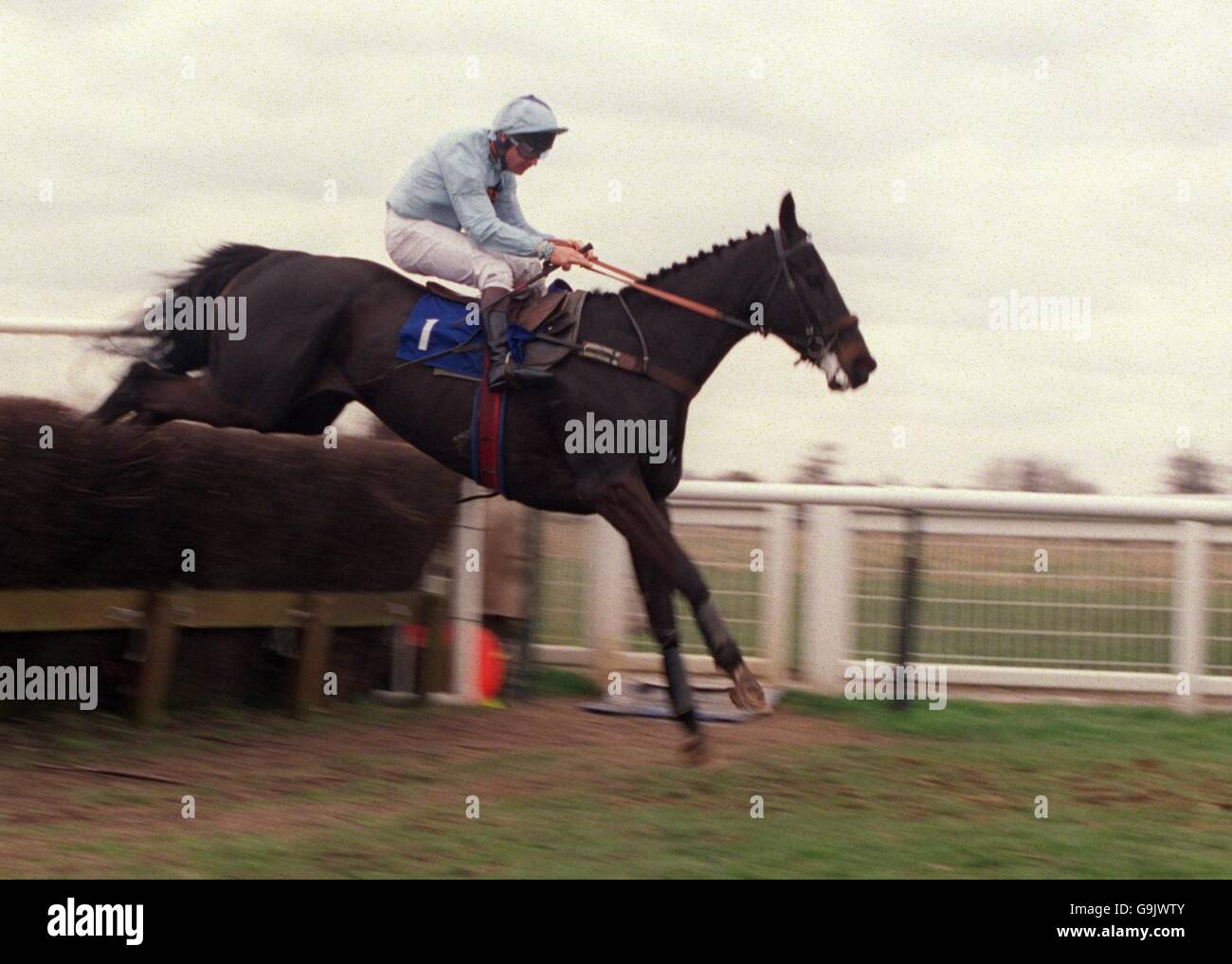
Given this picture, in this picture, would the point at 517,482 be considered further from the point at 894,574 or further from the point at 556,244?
the point at 894,574

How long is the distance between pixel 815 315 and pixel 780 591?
269 centimetres

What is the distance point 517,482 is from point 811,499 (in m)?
2.66

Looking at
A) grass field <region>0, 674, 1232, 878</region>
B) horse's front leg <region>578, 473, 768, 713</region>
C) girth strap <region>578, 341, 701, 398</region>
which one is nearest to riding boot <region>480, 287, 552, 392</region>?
girth strap <region>578, 341, 701, 398</region>

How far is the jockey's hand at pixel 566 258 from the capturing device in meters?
7.28

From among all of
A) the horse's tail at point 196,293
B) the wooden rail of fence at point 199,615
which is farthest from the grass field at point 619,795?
the horse's tail at point 196,293

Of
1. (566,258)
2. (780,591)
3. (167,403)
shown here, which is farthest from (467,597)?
(566,258)

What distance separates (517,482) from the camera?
7.39 metres

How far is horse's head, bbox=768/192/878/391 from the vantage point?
7375 millimetres

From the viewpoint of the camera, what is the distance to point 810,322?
7.39 metres

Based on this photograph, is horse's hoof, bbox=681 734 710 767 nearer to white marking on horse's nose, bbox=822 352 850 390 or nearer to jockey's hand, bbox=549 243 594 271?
white marking on horse's nose, bbox=822 352 850 390

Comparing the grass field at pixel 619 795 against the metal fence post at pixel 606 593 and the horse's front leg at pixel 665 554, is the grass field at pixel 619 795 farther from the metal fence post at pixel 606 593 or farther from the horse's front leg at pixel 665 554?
the metal fence post at pixel 606 593

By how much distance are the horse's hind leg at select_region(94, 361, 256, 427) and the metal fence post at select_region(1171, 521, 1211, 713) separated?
4.97m

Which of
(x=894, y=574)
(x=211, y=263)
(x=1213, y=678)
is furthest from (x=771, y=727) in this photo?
(x=211, y=263)

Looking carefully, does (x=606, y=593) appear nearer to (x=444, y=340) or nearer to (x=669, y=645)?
(x=669, y=645)
